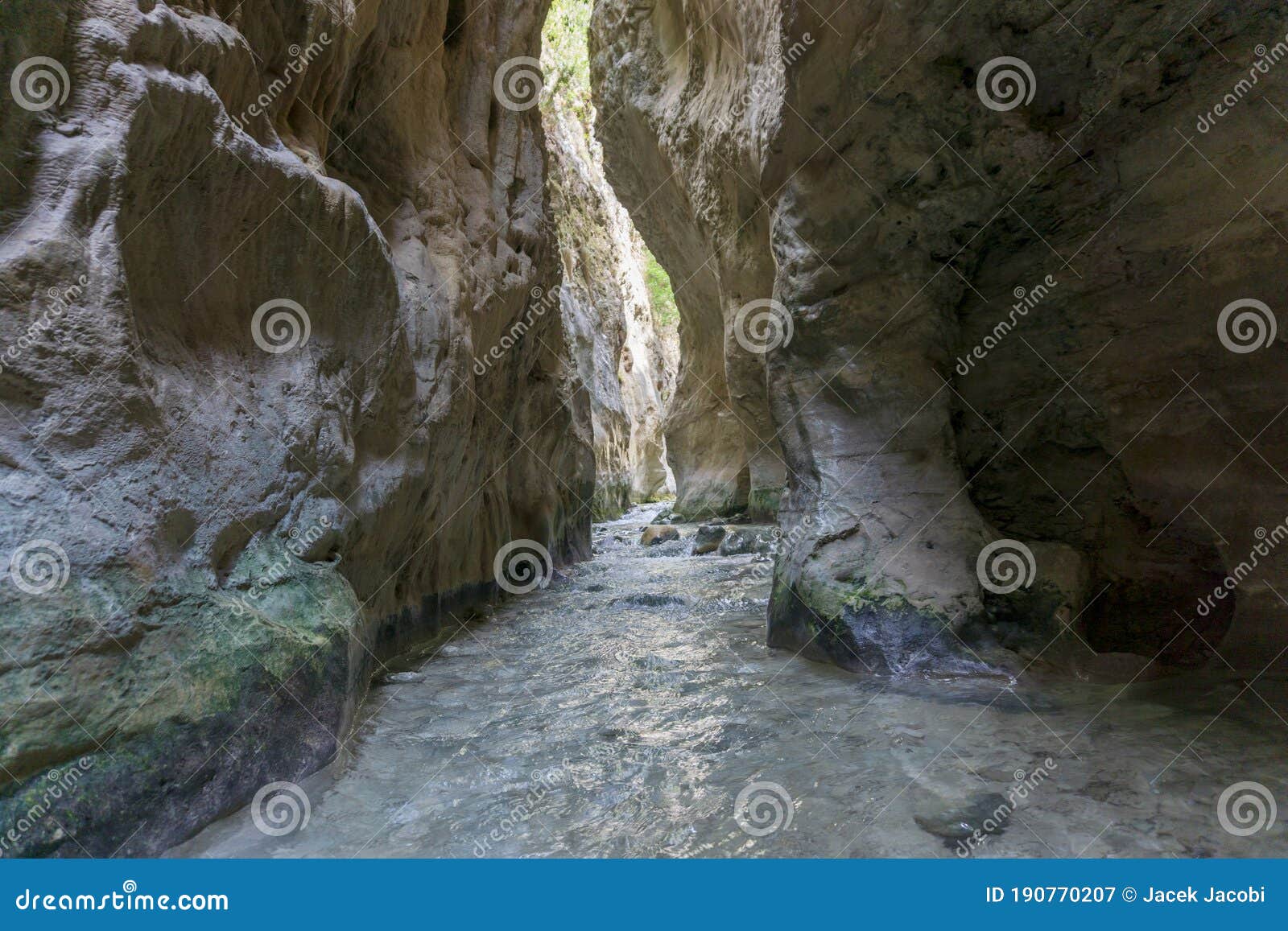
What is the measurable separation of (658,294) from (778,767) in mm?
35122

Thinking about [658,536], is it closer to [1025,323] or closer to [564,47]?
[1025,323]

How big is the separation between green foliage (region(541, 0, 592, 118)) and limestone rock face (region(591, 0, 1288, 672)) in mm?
14201

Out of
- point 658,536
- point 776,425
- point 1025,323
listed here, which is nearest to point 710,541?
point 658,536

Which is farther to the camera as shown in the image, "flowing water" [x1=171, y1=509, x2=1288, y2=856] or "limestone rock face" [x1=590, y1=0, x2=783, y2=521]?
"limestone rock face" [x1=590, y1=0, x2=783, y2=521]

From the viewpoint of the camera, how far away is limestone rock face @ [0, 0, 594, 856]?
2.33 metres

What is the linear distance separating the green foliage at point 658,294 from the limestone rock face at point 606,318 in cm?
77

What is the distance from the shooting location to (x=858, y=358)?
5.23m

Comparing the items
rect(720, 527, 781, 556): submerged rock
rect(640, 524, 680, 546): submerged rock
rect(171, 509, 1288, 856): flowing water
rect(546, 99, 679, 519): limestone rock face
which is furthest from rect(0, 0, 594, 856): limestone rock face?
rect(546, 99, 679, 519): limestone rock face

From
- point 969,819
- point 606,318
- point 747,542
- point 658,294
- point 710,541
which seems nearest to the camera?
point 969,819

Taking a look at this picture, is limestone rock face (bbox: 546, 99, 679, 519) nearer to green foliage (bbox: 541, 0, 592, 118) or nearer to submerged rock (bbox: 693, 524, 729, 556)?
green foliage (bbox: 541, 0, 592, 118)

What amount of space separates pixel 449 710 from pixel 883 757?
2.29 m

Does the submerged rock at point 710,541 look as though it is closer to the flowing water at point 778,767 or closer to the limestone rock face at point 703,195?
the limestone rock face at point 703,195

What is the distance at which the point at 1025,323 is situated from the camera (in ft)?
16.0

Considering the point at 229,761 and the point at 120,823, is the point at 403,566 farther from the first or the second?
the point at 120,823
